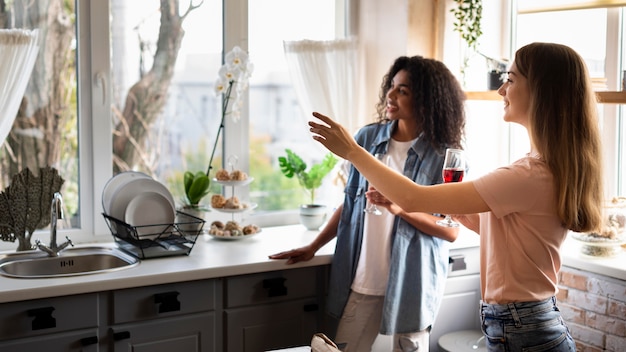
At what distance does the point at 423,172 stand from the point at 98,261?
1.32 metres

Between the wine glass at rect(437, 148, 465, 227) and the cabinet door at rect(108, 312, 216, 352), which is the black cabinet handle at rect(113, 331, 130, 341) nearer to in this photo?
the cabinet door at rect(108, 312, 216, 352)

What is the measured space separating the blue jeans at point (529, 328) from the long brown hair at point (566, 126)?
25 centimetres

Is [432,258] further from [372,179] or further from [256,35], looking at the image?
[256,35]

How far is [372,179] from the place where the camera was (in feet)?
6.84

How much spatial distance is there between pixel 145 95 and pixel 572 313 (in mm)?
2053

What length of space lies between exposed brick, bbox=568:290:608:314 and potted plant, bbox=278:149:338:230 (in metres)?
1.16

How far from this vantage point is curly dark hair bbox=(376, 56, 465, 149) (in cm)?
282

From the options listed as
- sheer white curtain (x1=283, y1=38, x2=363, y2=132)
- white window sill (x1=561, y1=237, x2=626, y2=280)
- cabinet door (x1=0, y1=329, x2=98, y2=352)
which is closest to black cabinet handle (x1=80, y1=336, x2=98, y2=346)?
cabinet door (x1=0, y1=329, x2=98, y2=352)

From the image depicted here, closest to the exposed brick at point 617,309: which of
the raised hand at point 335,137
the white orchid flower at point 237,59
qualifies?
the raised hand at point 335,137

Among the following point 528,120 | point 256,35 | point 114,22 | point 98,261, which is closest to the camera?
point 528,120

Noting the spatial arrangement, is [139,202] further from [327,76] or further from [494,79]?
[494,79]

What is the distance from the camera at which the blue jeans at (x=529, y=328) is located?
6.66 feet

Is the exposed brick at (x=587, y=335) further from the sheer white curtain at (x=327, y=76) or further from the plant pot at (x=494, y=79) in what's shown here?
the sheer white curtain at (x=327, y=76)

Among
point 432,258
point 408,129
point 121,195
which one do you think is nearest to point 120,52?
point 121,195
